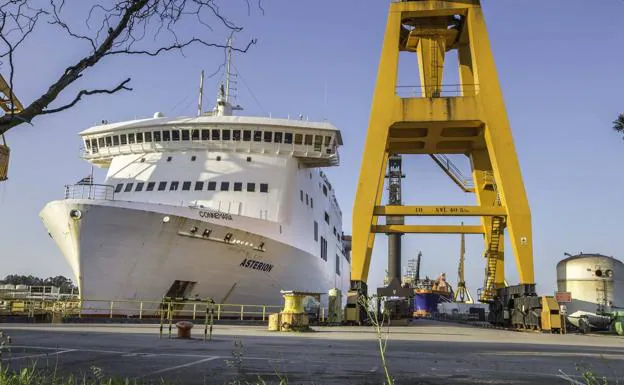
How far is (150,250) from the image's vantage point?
1958cm

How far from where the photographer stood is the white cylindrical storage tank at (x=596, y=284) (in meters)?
29.2

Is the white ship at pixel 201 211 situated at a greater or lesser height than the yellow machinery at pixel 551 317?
greater

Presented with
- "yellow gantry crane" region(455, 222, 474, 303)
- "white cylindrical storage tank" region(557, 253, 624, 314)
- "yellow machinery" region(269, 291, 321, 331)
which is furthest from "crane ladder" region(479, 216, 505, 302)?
"yellow gantry crane" region(455, 222, 474, 303)

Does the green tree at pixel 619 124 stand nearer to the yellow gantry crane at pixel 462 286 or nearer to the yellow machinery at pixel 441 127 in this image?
the yellow machinery at pixel 441 127

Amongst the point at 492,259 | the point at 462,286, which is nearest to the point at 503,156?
the point at 492,259

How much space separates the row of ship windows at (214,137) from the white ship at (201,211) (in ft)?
0.16

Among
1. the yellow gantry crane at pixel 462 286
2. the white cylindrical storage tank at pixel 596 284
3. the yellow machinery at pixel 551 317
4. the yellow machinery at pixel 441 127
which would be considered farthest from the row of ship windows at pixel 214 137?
the yellow gantry crane at pixel 462 286

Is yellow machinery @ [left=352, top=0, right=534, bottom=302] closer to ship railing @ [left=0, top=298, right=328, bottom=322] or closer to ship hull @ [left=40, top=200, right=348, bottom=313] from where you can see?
ship hull @ [left=40, top=200, right=348, bottom=313]

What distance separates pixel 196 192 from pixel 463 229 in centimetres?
1238

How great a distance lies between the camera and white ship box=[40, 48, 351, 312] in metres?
19.5

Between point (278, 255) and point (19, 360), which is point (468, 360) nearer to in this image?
point (19, 360)

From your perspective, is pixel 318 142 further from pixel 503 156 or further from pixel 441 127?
pixel 503 156

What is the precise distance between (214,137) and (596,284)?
21.4m

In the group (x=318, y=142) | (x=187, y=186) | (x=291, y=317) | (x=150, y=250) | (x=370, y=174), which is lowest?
(x=291, y=317)
